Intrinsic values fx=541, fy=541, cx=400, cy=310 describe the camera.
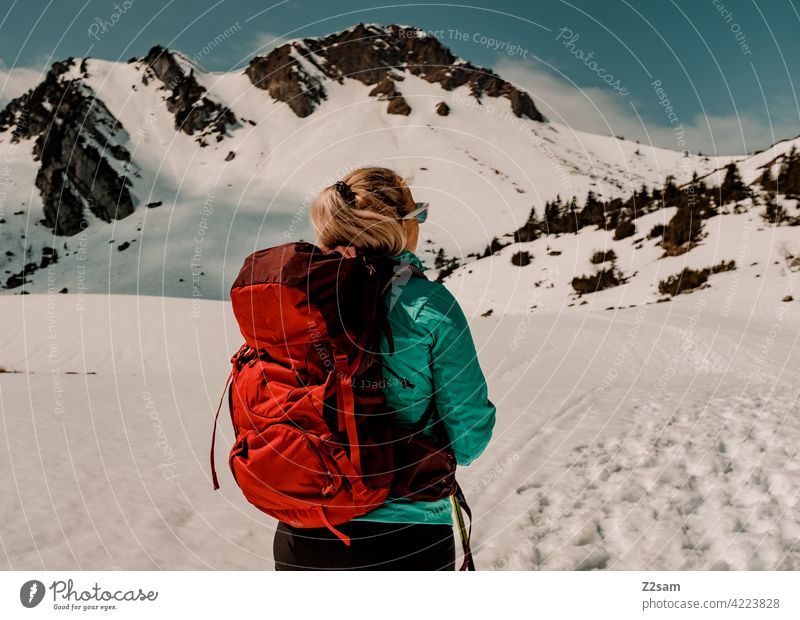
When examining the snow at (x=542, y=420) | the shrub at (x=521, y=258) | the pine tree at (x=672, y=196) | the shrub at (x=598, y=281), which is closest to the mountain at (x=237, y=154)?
the pine tree at (x=672, y=196)

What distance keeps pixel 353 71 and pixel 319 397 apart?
83.6 meters

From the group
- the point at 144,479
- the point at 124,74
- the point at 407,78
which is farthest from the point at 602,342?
the point at 124,74

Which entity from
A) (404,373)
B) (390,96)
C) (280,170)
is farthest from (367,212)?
(390,96)

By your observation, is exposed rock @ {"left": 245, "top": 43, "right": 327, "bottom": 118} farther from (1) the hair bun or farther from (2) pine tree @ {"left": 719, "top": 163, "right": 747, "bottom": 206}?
(1) the hair bun

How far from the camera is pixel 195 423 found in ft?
23.0

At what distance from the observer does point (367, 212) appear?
166 cm

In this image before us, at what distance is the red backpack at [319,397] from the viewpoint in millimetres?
1599

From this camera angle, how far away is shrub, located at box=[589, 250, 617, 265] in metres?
20.1

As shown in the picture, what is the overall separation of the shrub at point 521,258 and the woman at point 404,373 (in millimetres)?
20456

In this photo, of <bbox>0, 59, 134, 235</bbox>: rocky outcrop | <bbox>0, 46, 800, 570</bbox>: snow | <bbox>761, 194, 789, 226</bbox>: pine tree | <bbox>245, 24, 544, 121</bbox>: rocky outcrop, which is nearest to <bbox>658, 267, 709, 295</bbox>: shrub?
<bbox>0, 46, 800, 570</bbox>: snow

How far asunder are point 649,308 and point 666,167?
7518cm
